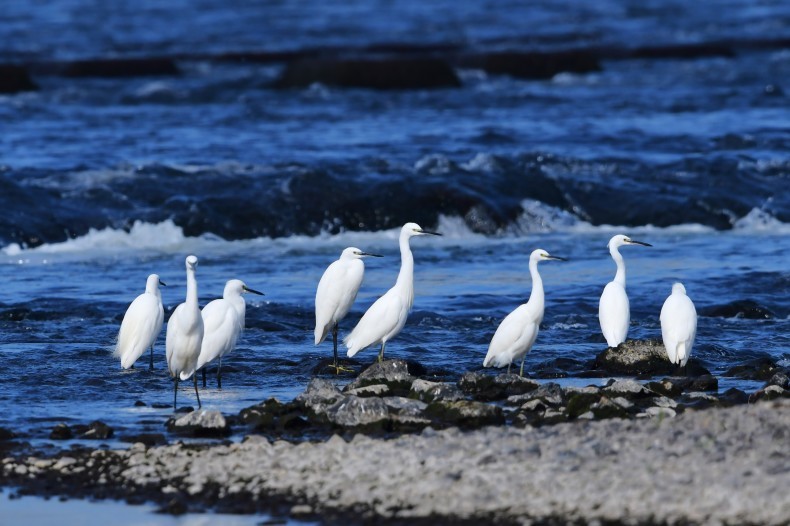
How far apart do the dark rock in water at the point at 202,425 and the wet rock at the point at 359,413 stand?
2.27 feet

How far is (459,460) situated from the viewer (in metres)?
8.32

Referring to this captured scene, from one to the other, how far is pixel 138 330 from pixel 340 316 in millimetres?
1851

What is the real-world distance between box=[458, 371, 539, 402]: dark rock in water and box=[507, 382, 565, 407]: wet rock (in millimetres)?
302

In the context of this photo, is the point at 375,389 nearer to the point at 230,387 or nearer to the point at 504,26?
the point at 230,387

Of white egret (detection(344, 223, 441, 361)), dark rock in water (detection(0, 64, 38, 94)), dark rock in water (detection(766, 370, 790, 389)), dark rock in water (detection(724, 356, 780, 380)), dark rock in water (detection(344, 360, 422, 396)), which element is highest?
dark rock in water (detection(0, 64, 38, 94))

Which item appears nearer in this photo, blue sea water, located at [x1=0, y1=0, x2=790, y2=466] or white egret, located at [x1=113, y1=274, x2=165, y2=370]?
white egret, located at [x1=113, y1=274, x2=165, y2=370]

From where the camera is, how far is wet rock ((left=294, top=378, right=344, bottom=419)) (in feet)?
32.5

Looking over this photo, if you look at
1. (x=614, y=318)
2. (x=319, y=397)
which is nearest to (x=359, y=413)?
(x=319, y=397)

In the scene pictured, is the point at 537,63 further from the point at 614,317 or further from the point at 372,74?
the point at 614,317

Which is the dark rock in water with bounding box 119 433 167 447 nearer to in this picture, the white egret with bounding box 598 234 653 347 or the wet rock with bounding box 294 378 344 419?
the wet rock with bounding box 294 378 344 419

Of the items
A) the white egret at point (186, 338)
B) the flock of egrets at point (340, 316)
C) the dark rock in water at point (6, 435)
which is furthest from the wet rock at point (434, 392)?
the dark rock in water at point (6, 435)

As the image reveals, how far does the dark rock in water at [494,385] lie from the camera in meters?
10.7

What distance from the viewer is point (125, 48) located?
2126 inches

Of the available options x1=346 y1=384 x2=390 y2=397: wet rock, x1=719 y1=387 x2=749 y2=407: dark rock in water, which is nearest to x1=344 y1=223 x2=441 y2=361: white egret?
x1=346 y1=384 x2=390 y2=397: wet rock
